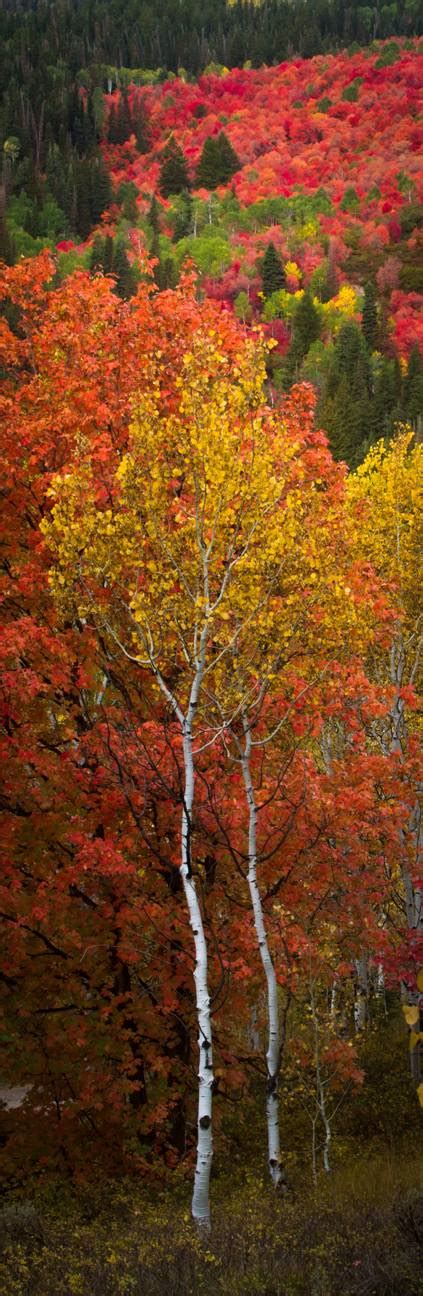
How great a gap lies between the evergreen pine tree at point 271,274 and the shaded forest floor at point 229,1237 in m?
158

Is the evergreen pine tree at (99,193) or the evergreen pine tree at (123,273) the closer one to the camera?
the evergreen pine tree at (123,273)

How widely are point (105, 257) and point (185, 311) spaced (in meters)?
117

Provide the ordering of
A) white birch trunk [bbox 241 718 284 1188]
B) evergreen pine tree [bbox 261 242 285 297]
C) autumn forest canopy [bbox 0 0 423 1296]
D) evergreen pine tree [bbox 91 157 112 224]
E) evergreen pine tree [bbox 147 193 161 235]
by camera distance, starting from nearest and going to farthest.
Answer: autumn forest canopy [bbox 0 0 423 1296] → white birch trunk [bbox 241 718 284 1188] → evergreen pine tree [bbox 261 242 285 297] → evergreen pine tree [bbox 147 193 161 235] → evergreen pine tree [bbox 91 157 112 224]

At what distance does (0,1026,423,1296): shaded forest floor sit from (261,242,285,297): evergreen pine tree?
158m

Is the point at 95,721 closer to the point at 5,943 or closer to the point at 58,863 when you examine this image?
the point at 58,863

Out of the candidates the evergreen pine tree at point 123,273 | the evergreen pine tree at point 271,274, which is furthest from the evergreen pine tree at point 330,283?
the evergreen pine tree at point 123,273

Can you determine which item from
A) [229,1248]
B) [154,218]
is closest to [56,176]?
[154,218]

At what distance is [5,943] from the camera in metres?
11.7

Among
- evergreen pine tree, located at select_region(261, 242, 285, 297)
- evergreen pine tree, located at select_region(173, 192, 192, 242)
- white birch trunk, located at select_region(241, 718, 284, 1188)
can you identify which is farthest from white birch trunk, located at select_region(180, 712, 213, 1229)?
evergreen pine tree, located at select_region(173, 192, 192, 242)

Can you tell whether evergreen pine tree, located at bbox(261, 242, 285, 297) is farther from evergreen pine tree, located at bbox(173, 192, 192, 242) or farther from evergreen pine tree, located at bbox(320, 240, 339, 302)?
evergreen pine tree, located at bbox(173, 192, 192, 242)

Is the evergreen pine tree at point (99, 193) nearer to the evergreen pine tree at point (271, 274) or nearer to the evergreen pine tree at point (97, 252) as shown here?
the evergreen pine tree at point (271, 274)

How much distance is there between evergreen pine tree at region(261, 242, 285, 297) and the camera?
15488 cm

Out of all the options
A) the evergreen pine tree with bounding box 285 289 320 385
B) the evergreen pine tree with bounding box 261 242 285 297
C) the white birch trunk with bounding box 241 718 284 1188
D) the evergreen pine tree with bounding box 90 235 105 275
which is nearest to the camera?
the white birch trunk with bounding box 241 718 284 1188

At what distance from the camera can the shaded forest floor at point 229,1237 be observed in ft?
22.1
